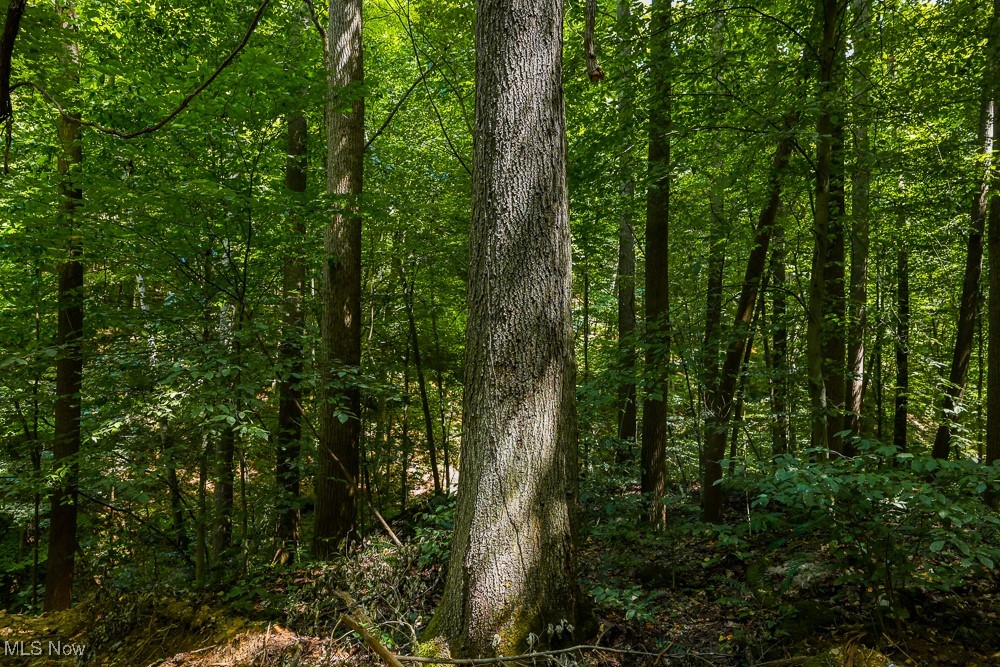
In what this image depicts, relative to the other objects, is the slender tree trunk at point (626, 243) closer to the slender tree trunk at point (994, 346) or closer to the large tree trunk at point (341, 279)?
the large tree trunk at point (341, 279)

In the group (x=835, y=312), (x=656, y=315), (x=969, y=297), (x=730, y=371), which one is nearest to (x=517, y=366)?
(x=656, y=315)

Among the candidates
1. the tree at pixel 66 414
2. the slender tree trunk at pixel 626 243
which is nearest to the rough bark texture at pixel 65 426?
the tree at pixel 66 414

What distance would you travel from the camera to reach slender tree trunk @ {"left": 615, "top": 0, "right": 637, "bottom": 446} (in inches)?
197

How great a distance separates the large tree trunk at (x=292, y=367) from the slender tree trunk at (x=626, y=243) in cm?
326

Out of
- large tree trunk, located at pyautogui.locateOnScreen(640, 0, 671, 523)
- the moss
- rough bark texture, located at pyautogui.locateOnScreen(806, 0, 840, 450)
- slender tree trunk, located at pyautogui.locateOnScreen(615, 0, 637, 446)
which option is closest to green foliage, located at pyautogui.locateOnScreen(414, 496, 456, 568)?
the moss

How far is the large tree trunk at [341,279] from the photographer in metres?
5.27

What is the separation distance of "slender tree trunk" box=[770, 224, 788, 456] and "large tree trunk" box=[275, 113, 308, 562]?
5.08 m

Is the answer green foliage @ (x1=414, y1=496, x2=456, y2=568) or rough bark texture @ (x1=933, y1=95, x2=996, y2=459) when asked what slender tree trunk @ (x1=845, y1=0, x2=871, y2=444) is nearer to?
rough bark texture @ (x1=933, y1=95, x2=996, y2=459)

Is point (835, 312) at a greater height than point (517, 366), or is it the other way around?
point (835, 312)

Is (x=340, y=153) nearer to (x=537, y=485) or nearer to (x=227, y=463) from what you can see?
(x=227, y=463)

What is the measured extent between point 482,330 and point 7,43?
2105mm

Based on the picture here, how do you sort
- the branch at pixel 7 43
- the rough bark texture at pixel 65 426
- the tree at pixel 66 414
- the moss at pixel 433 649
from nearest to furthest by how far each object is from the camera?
the branch at pixel 7 43, the moss at pixel 433 649, the tree at pixel 66 414, the rough bark texture at pixel 65 426

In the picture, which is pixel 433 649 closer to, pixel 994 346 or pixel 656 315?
pixel 656 315

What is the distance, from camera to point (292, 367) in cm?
490
